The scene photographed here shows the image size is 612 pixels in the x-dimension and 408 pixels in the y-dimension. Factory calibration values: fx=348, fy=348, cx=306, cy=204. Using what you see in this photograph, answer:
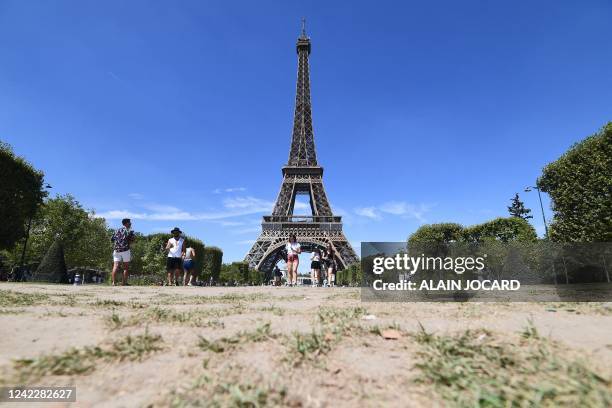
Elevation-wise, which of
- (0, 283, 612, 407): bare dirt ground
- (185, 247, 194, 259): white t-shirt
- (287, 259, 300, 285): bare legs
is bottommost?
(0, 283, 612, 407): bare dirt ground

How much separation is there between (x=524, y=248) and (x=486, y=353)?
3374 centimetres

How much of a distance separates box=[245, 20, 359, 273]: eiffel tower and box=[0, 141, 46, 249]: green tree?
91.6 ft

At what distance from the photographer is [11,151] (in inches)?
1009

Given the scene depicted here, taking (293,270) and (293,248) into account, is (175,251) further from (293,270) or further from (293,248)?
(293,270)

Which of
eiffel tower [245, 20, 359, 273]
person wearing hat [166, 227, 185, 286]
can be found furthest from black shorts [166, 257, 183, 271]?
eiffel tower [245, 20, 359, 273]

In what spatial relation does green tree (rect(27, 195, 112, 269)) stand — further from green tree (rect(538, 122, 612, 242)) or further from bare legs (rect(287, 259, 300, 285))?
green tree (rect(538, 122, 612, 242))

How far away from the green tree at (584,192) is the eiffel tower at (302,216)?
3131 cm

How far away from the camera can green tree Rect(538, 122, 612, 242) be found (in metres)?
20.5

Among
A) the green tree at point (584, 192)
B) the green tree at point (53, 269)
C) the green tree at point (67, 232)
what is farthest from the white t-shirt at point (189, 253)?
the green tree at point (67, 232)

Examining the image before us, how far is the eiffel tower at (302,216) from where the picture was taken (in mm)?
52156

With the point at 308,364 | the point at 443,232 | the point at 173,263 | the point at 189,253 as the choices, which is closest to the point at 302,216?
the point at 443,232

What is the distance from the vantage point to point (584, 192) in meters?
21.6

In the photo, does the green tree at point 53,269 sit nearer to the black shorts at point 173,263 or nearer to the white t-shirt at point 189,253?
the white t-shirt at point 189,253

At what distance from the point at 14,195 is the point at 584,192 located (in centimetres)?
3816
